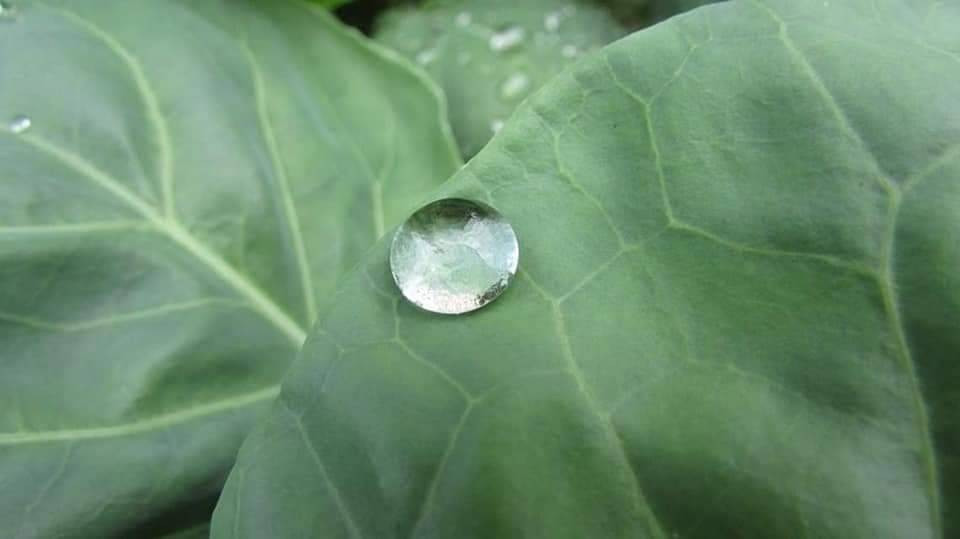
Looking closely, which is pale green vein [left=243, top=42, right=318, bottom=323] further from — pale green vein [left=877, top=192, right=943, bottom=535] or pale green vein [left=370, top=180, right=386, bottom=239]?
pale green vein [left=877, top=192, right=943, bottom=535]

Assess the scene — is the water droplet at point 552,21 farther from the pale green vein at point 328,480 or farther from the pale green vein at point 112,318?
the pale green vein at point 328,480

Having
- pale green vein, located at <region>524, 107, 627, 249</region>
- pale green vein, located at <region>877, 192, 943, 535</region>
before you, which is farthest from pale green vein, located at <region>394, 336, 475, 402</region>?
pale green vein, located at <region>877, 192, 943, 535</region>

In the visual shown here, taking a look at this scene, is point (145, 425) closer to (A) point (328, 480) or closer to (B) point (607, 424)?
(A) point (328, 480)

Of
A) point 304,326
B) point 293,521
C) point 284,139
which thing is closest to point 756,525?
point 293,521

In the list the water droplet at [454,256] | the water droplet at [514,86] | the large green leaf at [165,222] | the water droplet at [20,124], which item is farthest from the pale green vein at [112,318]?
the water droplet at [514,86]

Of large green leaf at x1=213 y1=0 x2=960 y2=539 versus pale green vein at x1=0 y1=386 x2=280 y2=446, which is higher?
large green leaf at x1=213 y1=0 x2=960 y2=539

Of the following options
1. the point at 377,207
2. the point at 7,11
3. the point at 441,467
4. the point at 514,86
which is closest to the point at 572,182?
the point at 441,467

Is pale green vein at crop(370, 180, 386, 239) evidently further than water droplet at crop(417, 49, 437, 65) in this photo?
No
